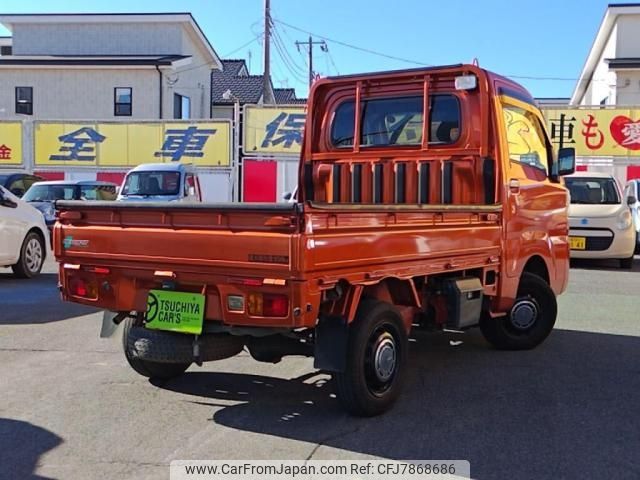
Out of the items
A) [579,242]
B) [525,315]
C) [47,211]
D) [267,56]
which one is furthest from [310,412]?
[267,56]

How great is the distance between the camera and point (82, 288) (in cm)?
483

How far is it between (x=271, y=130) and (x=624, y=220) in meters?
12.1

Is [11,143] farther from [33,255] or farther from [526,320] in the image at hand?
[526,320]

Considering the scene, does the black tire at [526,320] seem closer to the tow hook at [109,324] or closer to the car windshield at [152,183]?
the tow hook at [109,324]

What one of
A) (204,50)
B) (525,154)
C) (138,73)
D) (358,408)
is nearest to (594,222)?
(525,154)

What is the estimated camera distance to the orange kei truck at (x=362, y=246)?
4074 mm

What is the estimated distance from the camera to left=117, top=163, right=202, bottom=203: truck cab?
15312mm

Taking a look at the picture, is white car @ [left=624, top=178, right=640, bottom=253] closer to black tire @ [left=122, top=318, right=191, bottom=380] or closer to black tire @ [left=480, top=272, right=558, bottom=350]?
black tire @ [left=480, top=272, right=558, bottom=350]

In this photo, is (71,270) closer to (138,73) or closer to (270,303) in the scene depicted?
(270,303)

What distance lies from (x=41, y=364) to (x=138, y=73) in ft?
80.8

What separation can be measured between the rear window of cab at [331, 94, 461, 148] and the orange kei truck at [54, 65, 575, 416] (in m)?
0.01

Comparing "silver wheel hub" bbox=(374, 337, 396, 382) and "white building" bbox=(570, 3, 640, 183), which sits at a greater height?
"white building" bbox=(570, 3, 640, 183)

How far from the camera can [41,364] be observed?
5934 millimetres

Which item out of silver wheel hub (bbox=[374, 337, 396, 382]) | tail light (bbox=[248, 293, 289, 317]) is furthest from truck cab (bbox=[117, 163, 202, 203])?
tail light (bbox=[248, 293, 289, 317])
